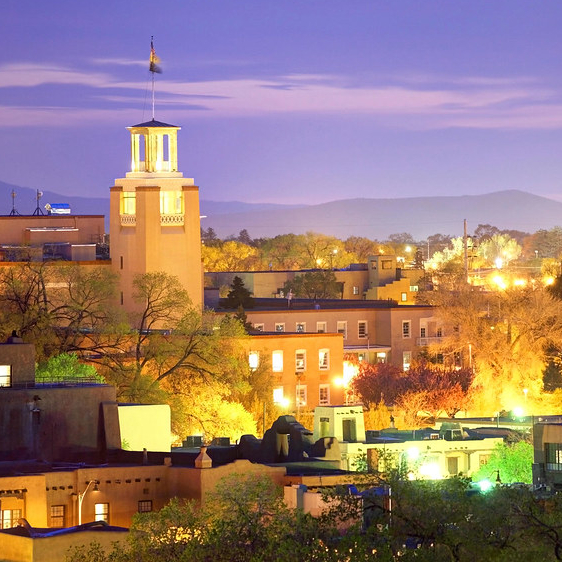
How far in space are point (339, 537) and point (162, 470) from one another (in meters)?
12.2

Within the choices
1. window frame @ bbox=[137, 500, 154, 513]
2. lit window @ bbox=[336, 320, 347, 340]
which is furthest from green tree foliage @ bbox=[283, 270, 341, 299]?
window frame @ bbox=[137, 500, 154, 513]

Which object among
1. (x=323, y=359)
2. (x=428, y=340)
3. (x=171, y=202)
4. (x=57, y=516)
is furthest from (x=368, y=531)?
(x=428, y=340)

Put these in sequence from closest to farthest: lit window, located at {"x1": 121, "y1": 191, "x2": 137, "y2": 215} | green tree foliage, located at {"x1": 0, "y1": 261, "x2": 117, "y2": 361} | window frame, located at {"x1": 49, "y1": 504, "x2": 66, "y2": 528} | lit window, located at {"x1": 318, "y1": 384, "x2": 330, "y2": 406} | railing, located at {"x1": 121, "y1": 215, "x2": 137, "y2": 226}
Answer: window frame, located at {"x1": 49, "y1": 504, "x2": 66, "y2": 528} → green tree foliage, located at {"x1": 0, "y1": 261, "x2": 117, "y2": 361} → lit window, located at {"x1": 318, "y1": 384, "x2": 330, "y2": 406} → railing, located at {"x1": 121, "y1": 215, "x2": 137, "y2": 226} → lit window, located at {"x1": 121, "y1": 191, "x2": 137, "y2": 215}

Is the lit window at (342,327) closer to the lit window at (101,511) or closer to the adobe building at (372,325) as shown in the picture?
the adobe building at (372,325)

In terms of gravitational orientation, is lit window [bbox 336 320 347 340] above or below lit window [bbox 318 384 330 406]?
above

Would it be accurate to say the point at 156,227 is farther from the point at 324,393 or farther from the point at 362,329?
the point at 362,329

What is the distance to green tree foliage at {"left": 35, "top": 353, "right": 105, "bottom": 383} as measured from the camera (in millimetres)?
63469

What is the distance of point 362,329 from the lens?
11025cm

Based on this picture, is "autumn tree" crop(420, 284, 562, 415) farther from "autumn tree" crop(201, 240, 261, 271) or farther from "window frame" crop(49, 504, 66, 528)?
"autumn tree" crop(201, 240, 261, 271)

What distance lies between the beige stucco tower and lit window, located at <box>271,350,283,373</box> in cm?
391

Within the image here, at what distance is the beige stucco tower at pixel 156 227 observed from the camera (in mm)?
94312

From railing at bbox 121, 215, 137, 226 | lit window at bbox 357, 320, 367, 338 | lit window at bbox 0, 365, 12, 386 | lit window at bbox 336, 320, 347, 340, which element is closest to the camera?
lit window at bbox 0, 365, 12, 386

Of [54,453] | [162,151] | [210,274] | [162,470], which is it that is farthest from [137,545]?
[210,274]

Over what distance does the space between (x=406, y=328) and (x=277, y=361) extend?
18.8m
